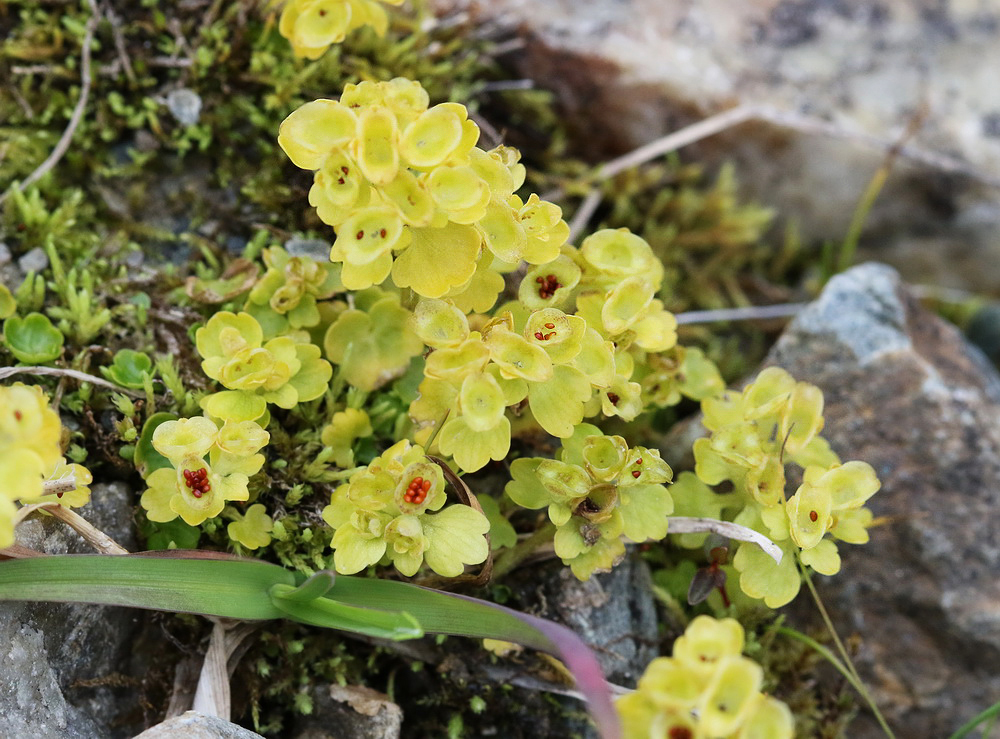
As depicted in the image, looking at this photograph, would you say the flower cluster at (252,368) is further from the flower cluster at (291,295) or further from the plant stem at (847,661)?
the plant stem at (847,661)

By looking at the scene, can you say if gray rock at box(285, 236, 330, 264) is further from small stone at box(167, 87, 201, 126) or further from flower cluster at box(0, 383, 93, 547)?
flower cluster at box(0, 383, 93, 547)

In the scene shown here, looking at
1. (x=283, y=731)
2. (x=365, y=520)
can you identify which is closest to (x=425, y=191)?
(x=365, y=520)

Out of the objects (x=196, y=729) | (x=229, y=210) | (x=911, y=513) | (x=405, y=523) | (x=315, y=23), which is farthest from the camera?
(x=229, y=210)

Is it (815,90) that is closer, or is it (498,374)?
(498,374)

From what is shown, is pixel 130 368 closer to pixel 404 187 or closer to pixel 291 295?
pixel 291 295

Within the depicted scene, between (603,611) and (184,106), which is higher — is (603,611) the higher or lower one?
the lower one

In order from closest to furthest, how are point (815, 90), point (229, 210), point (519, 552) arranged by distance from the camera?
point (519, 552) < point (229, 210) < point (815, 90)

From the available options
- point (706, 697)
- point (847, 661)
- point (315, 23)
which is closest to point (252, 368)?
point (315, 23)

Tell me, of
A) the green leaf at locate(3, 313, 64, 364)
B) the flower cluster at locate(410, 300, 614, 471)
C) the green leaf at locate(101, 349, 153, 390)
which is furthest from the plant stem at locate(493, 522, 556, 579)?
the green leaf at locate(3, 313, 64, 364)
